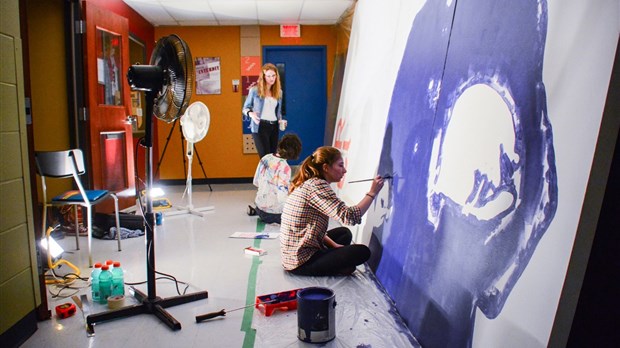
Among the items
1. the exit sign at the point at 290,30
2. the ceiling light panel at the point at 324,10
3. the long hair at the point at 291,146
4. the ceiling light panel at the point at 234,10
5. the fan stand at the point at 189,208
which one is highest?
the ceiling light panel at the point at 324,10

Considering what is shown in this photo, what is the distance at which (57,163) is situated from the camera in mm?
3834

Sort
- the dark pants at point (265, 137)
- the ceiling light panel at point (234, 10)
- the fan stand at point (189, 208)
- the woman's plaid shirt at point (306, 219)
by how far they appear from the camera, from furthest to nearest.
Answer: the ceiling light panel at point (234, 10)
the dark pants at point (265, 137)
the fan stand at point (189, 208)
the woman's plaid shirt at point (306, 219)

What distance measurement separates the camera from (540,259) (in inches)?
57.7

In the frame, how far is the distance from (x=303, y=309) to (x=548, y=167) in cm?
128

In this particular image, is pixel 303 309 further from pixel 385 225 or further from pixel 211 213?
pixel 211 213

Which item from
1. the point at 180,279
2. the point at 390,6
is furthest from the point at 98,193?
the point at 390,6

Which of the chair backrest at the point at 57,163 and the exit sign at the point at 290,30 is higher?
the exit sign at the point at 290,30

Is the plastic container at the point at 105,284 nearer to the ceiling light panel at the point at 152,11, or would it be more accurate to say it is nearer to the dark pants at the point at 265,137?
the dark pants at the point at 265,137

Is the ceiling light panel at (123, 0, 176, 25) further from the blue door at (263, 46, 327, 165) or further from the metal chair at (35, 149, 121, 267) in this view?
the metal chair at (35, 149, 121, 267)

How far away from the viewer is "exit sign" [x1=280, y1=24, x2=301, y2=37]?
26.8 ft

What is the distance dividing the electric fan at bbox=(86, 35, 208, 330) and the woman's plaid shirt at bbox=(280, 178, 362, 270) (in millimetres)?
870

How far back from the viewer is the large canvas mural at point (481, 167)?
142 cm

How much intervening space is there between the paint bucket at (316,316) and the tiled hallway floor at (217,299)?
6 centimetres

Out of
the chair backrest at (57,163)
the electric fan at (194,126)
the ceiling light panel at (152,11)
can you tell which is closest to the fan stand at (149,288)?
the chair backrest at (57,163)
